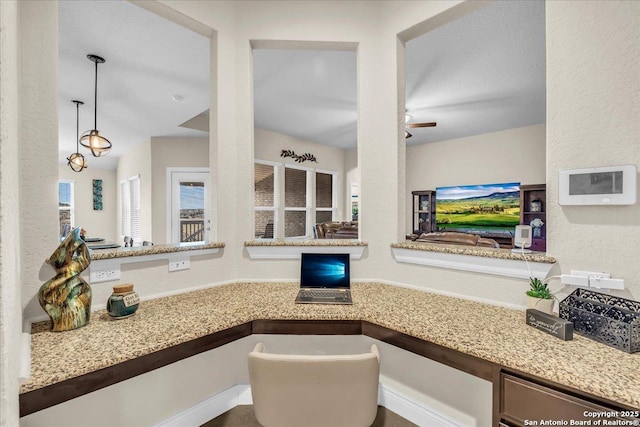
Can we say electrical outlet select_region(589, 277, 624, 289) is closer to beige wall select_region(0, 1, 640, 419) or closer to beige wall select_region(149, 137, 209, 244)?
beige wall select_region(0, 1, 640, 419)

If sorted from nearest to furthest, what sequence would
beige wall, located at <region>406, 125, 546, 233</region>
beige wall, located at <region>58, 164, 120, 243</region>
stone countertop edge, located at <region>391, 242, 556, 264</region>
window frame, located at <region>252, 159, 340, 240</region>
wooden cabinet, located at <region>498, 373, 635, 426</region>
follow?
1. wooden cabinet, located at <region>498, 373, 635, 426</region>
2. stone countertop edge, located at <region>391, 242, 556, 264</region>
3. beige wall, located at <region>406, 125, 546, 233</region>
4. window frame, located at <region>252, 159, 340, 240</region>
5. beige wall, located at <region>58, 164, 120, 243</region>

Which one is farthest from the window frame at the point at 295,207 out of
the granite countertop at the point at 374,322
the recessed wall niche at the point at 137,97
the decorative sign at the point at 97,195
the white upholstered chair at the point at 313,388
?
the decorative sign at the point at 97,195

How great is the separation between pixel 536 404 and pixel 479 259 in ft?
2.52

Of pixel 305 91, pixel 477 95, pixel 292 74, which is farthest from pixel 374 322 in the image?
pixel 477 95

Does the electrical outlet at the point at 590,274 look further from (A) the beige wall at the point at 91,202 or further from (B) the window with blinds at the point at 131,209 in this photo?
(A) the beige wall at the point at 91,202

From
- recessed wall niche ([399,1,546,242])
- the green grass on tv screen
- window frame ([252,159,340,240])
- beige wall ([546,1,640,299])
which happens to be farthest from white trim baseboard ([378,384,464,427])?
the green grass on tv screen

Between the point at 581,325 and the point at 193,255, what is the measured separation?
6.62 feet

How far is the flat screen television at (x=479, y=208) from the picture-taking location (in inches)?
218

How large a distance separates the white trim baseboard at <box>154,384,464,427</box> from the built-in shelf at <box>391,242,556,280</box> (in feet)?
2.86

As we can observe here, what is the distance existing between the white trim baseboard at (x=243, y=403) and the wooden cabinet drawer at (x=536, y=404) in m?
0.74

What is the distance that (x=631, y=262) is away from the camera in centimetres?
120

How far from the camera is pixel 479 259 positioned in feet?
5.19

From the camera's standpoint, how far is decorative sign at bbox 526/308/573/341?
3.63 ft

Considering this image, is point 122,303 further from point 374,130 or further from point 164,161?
point 164,161
